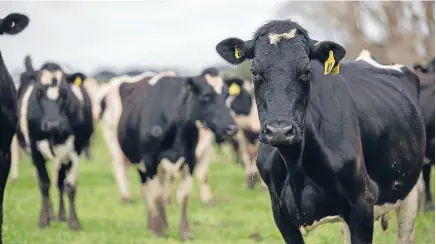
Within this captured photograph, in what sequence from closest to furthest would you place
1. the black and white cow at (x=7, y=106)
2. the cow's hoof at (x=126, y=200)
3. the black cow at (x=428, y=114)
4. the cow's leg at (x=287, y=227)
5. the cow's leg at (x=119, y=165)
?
the cow's leg at (x=287, y=227), the black and white cow at (x=7, y=106), the black cow at (x=428, y=114), the cow's hoof at (x=126, y=200), the cow's leg at (x=119, y=165)

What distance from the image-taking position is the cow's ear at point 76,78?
1208 centimetres

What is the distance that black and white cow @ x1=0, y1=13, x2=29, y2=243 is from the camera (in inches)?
303

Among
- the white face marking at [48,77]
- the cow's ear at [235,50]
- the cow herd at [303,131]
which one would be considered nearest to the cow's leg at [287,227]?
the cow herd at [303,131]

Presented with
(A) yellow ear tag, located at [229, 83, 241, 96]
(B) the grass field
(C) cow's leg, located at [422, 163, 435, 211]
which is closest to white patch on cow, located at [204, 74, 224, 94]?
(A) yellow ear tag, located at [229, 83, 241, 96]

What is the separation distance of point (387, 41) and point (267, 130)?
75.2 feet

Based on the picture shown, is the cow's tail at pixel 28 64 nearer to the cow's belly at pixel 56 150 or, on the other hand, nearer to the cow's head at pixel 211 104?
the cow's belly at pixel 56 150

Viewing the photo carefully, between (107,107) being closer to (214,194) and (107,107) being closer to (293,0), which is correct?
(214,194)

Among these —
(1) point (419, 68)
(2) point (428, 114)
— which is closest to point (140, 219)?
(2) point (428, 114)

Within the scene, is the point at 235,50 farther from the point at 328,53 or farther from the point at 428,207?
the point at 428,207

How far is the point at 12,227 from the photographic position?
10344 millimetres

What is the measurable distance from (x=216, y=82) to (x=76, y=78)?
2.25 meters

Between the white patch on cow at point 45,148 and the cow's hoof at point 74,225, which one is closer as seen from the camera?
the cow's hoof at point 74,225

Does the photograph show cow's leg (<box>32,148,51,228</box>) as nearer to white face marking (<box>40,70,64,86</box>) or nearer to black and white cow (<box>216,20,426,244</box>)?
white face marking (<box>40,70,64,86</box>)

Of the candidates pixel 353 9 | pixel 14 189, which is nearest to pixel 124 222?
pixel 14 189
